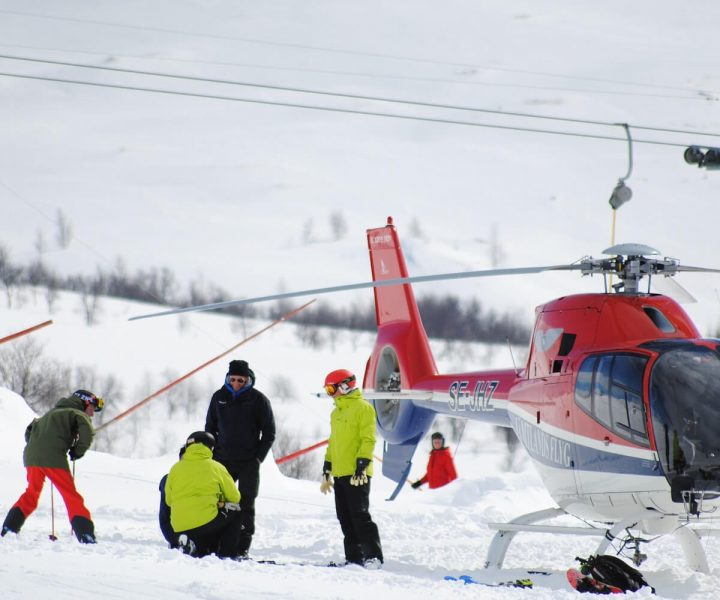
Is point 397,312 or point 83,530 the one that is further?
point 397,312

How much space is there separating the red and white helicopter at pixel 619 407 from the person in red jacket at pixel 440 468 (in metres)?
4.95

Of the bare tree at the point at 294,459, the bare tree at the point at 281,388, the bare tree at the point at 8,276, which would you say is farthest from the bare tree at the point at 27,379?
the bare tree at the point at 8,276

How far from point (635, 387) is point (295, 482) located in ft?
30.6

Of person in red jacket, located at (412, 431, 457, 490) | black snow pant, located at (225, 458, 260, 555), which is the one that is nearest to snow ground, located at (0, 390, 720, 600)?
person in red jacket, located at (412, 431, 457, 490)

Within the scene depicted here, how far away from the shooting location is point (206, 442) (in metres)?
8.37

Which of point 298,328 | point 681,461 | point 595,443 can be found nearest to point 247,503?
point 595,443

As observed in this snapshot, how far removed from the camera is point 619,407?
8.66m

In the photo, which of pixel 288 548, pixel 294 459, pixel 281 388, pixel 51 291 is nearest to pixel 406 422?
pixel 288 548

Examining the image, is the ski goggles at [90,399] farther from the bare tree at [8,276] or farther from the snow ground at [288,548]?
the bare tree at [8,276]

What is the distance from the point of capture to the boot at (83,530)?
354 inches

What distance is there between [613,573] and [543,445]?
6.61 ft

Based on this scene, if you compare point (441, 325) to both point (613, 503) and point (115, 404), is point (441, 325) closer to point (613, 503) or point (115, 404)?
point (115, 404)

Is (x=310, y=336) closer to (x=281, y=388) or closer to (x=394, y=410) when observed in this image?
(x=281, y=388)

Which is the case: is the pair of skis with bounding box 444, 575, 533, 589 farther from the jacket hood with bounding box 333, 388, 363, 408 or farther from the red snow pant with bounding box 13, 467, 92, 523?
the red snow pant with bounding box 13, 467, 92, 523
